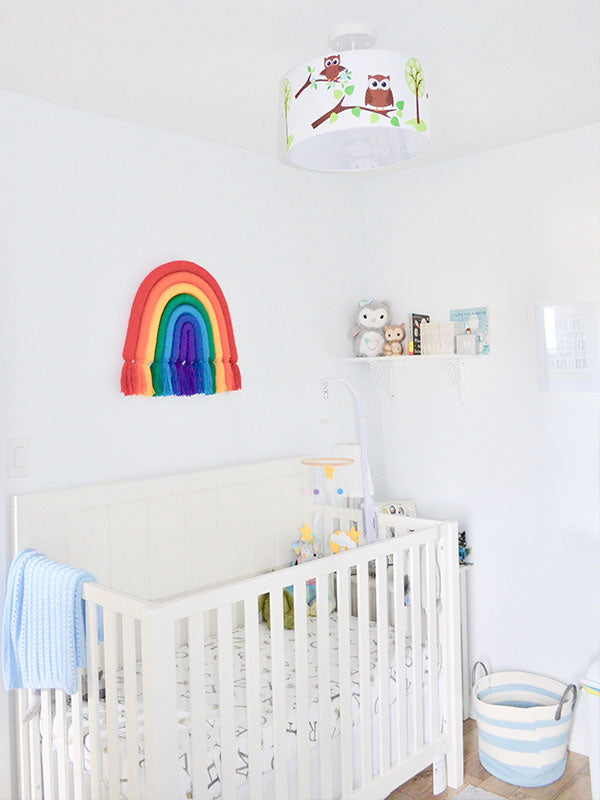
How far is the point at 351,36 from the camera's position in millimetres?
1838

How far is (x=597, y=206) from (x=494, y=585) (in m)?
1.49

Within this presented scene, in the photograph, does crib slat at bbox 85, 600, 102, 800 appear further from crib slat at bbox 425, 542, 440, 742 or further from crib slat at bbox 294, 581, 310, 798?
crib slat at bbox 425, 542, 440, 742

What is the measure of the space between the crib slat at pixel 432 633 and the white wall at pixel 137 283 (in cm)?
81

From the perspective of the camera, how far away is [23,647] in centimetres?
203

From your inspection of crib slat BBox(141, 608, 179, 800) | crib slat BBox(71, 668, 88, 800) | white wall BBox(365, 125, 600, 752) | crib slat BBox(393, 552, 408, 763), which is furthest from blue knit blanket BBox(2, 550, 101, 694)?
white wall BBox(365, 125, 600, 752)

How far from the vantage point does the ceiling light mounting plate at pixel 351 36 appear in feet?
5.91

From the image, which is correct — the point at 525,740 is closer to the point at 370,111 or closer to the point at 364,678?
the point at 364,678

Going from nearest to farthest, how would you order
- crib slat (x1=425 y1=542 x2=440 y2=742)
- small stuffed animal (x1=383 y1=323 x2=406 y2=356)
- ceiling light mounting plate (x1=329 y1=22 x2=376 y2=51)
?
ceiling light mounting plate (x1=329 y1=22 x2=376 y2=51)
crib slat (x1=425 y1=542 x2=440 y2=742)
small stuffed animal (x1=383 y1=323 x2=406 y2=356)

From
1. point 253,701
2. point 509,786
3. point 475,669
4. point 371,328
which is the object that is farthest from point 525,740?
point 371,328

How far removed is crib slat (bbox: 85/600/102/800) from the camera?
1793mm

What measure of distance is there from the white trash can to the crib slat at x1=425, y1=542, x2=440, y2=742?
0.48m

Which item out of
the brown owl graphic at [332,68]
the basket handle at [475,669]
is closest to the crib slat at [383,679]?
the basket handle at [475,669]

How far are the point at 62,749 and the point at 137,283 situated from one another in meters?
1.44

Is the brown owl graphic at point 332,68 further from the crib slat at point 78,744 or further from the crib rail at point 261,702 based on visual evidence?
the crib slat at point 78,744
